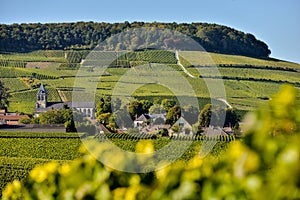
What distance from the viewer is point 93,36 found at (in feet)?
346

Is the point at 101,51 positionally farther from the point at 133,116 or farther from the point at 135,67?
the point at 133,116

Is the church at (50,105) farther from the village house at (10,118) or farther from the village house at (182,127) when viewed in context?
the village house at (182,127)

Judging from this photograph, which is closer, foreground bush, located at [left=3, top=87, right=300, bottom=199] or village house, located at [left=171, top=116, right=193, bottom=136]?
foreground bush, located at [left=3, top=87, right=300, bottom=199]

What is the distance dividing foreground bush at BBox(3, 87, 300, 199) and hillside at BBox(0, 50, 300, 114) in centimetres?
5363

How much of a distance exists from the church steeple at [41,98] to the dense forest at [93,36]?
32.1 m

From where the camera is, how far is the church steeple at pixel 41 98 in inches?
2387

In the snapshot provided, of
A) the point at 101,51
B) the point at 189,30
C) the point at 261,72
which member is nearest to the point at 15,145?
the point at 261,72

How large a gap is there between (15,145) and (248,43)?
8349cm

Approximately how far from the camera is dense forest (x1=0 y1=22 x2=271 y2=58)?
319 ft

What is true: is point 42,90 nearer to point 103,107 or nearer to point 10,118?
point 10,118

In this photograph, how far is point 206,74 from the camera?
70.7 meters

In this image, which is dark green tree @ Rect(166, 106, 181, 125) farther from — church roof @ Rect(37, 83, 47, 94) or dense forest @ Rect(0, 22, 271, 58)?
dense forest @ Rect(0, 22, 271, 58)

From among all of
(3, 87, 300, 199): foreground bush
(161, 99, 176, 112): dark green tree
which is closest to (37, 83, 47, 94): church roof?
(161, 99, 176, 112): dark green tree

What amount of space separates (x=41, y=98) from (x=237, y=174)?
60743mm
